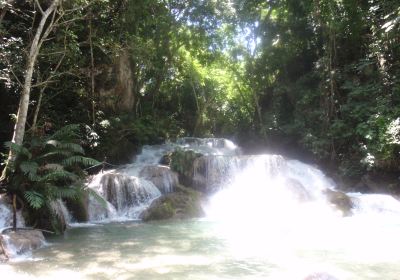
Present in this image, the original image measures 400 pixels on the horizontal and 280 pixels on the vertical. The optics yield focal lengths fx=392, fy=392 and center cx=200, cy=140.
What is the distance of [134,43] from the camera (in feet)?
47.3

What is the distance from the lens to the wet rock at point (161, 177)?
1359cm

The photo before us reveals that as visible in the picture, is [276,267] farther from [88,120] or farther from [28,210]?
[88,120]

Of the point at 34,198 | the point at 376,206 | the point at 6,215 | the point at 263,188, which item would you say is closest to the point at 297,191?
the point at 263,188

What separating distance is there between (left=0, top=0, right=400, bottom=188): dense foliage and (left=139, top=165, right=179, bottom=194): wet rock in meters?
2.20

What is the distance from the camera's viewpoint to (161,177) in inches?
542

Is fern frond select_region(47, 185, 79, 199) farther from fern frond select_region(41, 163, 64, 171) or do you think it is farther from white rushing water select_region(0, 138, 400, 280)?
white rushing water select_region(0, 138, 400, 280)

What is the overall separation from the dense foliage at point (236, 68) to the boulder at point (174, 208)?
394cm

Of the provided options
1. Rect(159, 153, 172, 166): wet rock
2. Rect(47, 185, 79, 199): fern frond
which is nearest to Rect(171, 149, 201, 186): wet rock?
Rect(159, 153, 172, 166): wet rock

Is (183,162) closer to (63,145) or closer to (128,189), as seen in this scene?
(128,189)

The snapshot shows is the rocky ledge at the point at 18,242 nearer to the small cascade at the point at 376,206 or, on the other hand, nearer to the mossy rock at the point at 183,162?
the mossy rock at the point at 183,162

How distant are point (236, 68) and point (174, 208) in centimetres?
1398

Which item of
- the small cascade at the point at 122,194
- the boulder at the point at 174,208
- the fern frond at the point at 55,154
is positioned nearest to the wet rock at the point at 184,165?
the small cascade at the point at 122,194

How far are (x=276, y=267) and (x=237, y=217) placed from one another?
567cm

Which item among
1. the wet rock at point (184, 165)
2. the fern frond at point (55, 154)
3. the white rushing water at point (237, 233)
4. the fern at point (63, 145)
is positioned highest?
the fern at point (63, 145)
